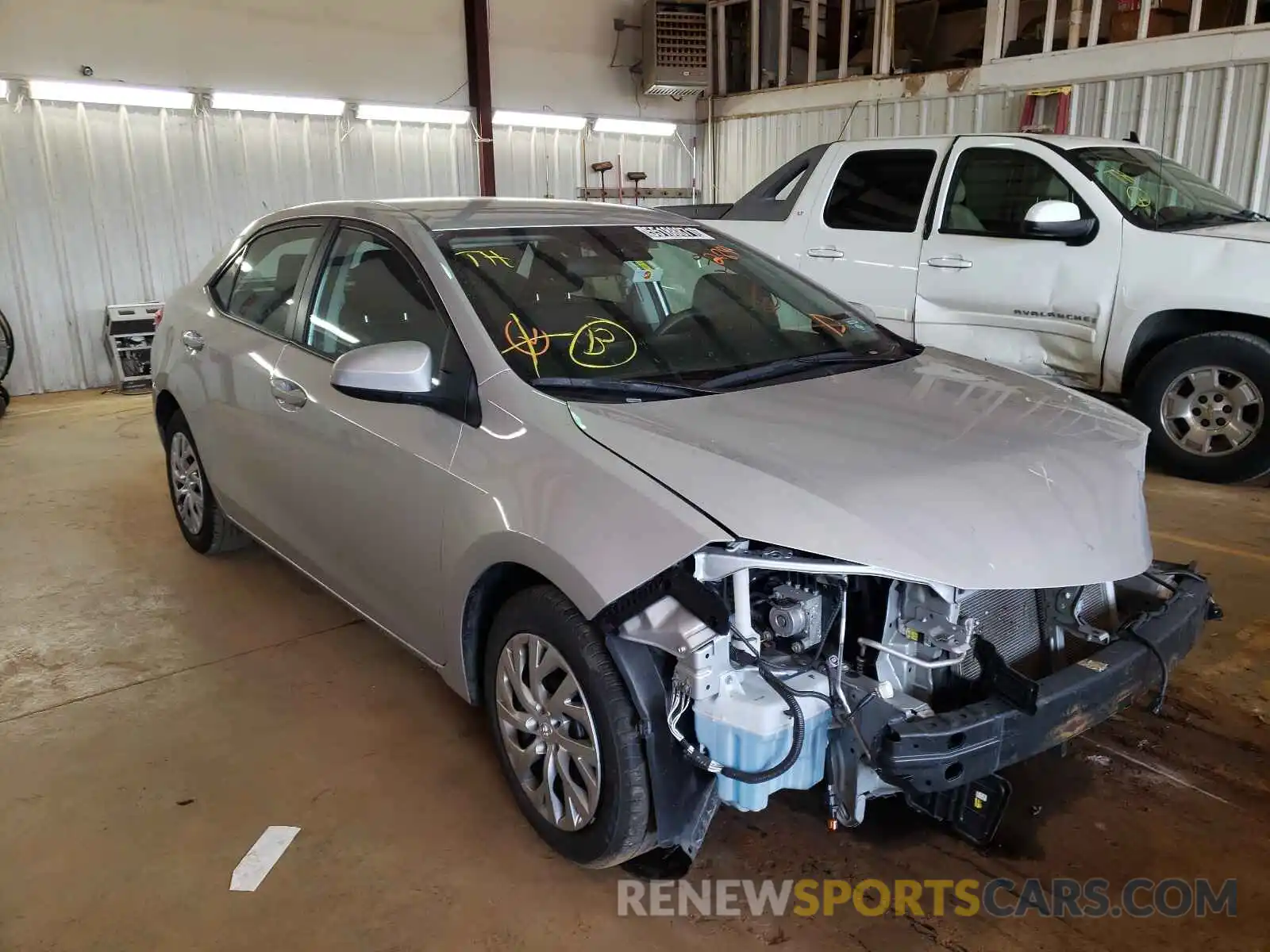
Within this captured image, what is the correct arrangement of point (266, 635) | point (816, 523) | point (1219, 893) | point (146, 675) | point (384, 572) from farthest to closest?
point (266, 635) → point (146, 675) → point (384, 572) → point (1219, 893) → point (816, 523)

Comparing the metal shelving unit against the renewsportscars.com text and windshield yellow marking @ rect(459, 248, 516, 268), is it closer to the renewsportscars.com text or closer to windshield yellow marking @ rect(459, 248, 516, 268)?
windshield yellow marking @ rect(459, 248, 516, 268)

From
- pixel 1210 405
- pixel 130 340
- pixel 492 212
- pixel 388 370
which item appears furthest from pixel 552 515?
pixel 130 340

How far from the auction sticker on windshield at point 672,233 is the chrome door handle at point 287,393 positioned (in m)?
1.19

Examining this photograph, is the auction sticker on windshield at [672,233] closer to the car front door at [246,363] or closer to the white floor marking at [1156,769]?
the car front door at [246,363]

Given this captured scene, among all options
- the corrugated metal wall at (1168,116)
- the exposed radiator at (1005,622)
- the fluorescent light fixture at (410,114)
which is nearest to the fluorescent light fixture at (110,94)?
the fluorescent light fixture at (410,114)

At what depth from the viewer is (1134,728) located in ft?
9.21

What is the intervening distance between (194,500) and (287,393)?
146 centimetres

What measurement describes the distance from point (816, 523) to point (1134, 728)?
1.62 metres

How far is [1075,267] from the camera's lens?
17.3 feet

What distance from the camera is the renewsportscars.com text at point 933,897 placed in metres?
2.12

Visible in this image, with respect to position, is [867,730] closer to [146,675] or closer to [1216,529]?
[146,675]

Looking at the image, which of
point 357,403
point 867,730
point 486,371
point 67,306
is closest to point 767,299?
point 486,371

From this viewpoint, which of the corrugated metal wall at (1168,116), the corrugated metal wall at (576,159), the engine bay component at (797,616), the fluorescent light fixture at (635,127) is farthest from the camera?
the fluorescent light fixture at (635,127)

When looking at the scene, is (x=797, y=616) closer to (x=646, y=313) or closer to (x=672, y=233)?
(x=646, y=313)
